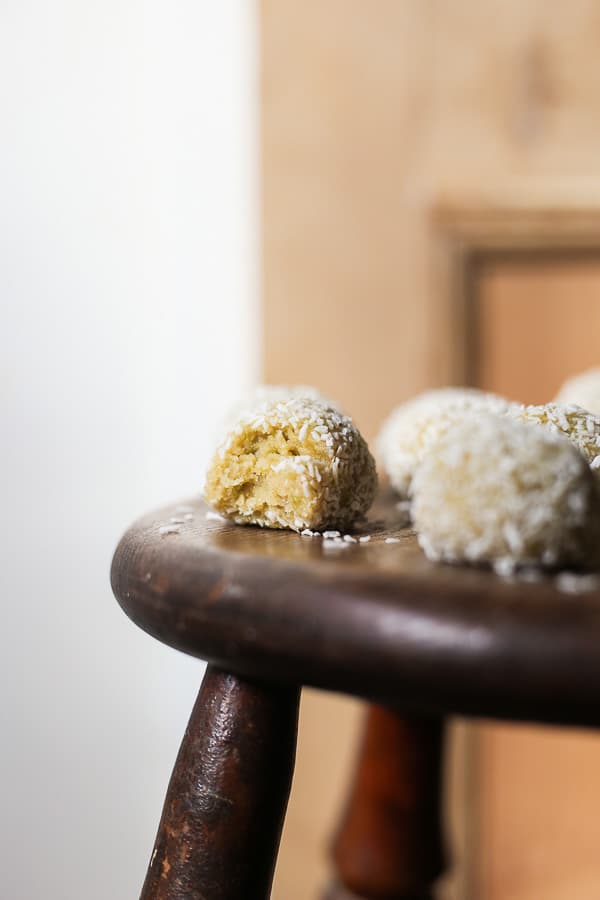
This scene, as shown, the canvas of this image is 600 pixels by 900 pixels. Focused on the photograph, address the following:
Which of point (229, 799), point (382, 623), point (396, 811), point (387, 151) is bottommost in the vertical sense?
point (396, 811)

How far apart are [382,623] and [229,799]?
0.44ft

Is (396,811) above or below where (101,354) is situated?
below

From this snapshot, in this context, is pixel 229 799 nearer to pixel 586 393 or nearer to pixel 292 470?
pixel 292 470

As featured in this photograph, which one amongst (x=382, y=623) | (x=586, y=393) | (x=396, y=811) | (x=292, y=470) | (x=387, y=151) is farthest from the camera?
(x=387, y=151)

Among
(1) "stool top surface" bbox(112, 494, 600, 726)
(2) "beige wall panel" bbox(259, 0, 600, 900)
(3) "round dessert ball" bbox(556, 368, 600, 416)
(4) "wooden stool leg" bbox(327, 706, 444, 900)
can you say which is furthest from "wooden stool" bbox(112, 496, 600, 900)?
(2) "beige wall panel" bbox(259, 0, 600, 900)

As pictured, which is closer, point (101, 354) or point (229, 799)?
point (229, 799)

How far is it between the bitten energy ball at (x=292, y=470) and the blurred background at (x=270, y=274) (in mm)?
691

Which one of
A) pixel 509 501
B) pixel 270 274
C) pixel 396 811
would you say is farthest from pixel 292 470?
pixel 270 274

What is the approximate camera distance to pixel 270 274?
1090 millimetres

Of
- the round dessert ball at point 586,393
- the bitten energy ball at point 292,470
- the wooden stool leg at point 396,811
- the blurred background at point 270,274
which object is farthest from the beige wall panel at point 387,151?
the bitten energy ball at point 292,470

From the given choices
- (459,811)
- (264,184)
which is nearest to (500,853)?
(459,811)

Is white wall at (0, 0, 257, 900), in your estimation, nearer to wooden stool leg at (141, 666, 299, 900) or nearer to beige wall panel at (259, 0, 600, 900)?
beige wall panel at (259, 0, 600, 900)

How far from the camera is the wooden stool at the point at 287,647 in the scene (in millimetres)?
256

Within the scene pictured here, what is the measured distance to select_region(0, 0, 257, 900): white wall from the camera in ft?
3.61
